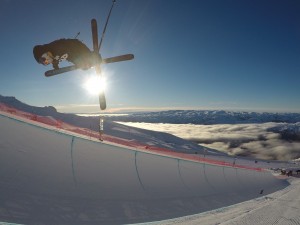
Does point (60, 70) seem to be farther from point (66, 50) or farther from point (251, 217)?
point (251, 217)

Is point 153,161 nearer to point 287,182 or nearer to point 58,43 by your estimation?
point 58,43

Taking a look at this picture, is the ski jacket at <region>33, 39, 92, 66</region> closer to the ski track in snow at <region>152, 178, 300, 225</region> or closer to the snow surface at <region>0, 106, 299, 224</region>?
the snow surface at <region>0, 106, 299, 224</region>

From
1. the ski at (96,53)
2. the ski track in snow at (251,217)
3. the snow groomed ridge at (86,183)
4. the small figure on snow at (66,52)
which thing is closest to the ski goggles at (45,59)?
the small figure on snow at (66,52)

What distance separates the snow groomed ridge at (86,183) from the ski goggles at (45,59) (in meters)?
5.15

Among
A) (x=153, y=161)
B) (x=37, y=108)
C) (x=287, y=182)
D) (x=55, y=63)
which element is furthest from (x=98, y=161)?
(x=37, y=108)

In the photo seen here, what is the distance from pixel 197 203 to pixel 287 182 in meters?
23.7

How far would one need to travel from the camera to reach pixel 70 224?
518 inches

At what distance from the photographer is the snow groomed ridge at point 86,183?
540 inches

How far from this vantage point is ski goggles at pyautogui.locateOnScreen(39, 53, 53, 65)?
46.2ft

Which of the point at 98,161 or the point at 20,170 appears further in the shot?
Answer: the point at 98,161

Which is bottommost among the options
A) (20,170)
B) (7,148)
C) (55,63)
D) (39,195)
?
(39,195)

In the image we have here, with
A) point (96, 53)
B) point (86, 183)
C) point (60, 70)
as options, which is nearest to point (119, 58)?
point (96, 53)

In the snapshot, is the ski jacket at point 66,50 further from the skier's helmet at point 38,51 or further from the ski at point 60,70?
the ski at point 60,70

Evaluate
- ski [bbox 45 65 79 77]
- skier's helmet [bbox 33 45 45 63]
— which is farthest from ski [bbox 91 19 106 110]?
skier's helmet [bbox 33 45 45 63]
